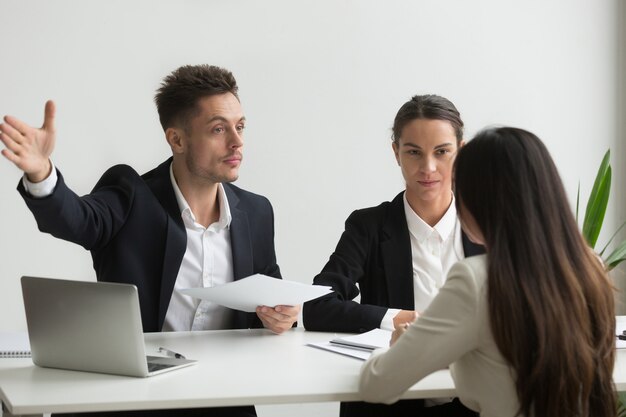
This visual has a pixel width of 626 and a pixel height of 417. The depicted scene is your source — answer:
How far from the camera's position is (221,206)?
8.86ft

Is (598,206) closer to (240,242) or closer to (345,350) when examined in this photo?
(240,242)

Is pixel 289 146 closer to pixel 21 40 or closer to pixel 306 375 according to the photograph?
pixel 21 40

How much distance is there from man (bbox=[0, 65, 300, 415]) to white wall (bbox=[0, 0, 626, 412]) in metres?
0.91

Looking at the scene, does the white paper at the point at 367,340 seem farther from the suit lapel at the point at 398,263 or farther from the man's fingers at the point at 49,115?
the man's fingers at the point at 49,115

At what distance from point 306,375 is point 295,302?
450 mm

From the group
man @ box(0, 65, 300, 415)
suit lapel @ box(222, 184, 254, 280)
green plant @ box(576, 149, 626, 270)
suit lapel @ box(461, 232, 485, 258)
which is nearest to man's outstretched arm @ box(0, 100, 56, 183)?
man @ box(0, 65, 300, 415)

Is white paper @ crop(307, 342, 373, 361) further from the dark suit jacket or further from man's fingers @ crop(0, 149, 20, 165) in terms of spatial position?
man's fingers @ crop(0, 149, 20, 165)

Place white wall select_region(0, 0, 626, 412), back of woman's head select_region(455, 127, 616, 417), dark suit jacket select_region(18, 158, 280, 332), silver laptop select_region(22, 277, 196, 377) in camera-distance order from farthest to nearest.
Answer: white wall select_region(0, 0, 626, 412), dark suit jacket select_region(18, 158, 280, 332), silver laptop select_region(22, 277, 196, 377), back of woman's head select_region(455, 127, 616, 417)

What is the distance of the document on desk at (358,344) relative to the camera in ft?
7.00

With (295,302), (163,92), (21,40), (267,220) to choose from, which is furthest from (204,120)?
(21,40)

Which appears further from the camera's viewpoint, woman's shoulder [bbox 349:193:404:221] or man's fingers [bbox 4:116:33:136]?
woman's shoulder [bbox 349:193:404:221]

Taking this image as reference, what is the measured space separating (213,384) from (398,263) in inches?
38.4

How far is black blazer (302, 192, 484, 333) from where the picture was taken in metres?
2.61

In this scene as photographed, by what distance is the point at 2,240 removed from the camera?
3.53 m
